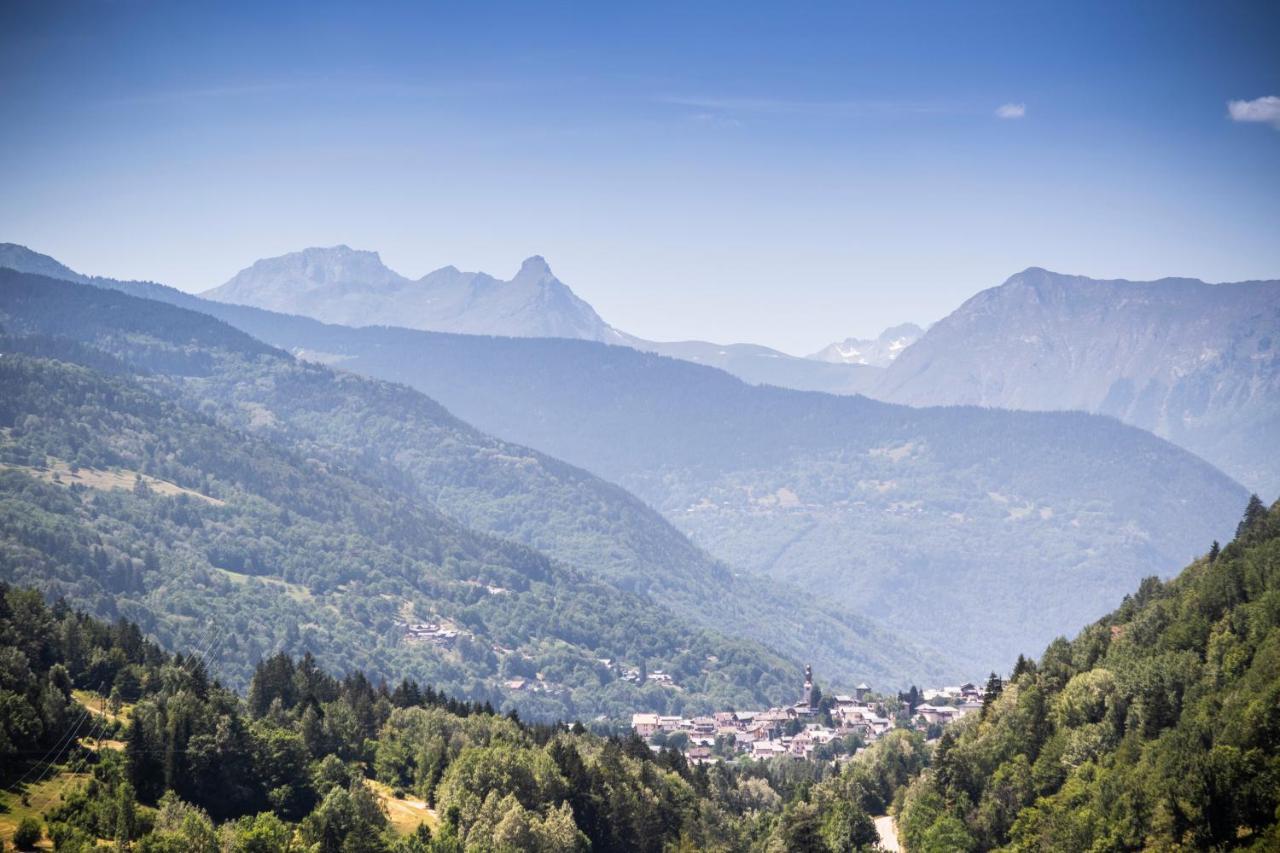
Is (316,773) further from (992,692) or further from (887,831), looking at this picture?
(992,692)

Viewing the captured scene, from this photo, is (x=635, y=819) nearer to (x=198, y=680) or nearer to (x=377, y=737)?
(x=377, y=737)

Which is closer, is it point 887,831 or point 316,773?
point 316,773

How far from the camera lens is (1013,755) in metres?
130

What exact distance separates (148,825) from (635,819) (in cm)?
4073

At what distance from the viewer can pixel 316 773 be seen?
117250 mm

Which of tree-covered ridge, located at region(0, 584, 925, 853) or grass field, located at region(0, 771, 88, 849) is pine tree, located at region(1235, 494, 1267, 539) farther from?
grass field, located at region(0, 771, 88, 849)

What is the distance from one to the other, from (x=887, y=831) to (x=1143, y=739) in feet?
91.7

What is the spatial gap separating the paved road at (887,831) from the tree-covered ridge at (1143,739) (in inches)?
70.3

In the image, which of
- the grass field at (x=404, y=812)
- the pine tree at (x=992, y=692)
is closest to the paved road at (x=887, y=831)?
the pine tree at (x=992, y=692)

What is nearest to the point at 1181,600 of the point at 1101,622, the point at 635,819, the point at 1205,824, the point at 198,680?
the point at 1101,622

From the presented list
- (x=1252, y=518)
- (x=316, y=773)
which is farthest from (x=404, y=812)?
(x=1252, y=518)

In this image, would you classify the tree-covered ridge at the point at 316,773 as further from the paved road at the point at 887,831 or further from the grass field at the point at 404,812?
the paved road at the point at 887,831

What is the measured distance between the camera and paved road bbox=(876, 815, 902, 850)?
133m

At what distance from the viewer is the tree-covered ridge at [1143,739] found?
102562 millimetres
